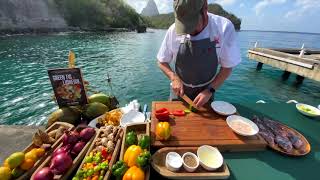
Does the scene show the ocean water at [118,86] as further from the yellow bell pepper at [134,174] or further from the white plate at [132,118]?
the yellow bell pepper at [134,174]

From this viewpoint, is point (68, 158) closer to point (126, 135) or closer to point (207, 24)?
point (126, 135)

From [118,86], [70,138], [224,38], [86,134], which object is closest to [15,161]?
[70,138]

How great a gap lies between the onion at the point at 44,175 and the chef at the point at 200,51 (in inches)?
75.1

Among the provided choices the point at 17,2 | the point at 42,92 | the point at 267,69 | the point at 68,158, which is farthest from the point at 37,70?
the point at 17,2

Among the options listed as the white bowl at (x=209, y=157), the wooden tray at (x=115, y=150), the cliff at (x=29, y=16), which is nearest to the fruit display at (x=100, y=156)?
the wooden tray at (x=115, y=150)

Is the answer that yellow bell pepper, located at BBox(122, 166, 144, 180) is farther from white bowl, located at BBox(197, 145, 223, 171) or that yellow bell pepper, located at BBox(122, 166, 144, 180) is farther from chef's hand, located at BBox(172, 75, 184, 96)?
chef's hand, located at BBox(172, 75, 184, 96)

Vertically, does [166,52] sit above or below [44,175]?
above

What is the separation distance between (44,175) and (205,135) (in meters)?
1.72

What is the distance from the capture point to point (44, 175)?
175cm

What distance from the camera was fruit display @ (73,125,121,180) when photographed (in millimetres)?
1747

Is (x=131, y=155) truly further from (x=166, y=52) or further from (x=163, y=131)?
(x=166, y=52)

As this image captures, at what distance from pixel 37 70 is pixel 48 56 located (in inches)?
230

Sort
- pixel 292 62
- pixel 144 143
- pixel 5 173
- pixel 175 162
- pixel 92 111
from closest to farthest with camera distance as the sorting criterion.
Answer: pixel 5 173 < pixel 175 162 < pixel 144 143 < pixel 92 111 < pixel 292 62

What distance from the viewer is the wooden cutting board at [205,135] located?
2.21 metres
